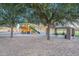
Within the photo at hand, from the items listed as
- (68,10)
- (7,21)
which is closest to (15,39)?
(7,21)

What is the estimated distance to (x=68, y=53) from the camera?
3.03 meters

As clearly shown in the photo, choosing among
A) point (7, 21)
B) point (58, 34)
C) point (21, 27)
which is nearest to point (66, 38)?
point (58, 34)

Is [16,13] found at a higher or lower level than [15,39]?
higher

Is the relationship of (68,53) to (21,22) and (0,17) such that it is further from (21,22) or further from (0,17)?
(0,17)

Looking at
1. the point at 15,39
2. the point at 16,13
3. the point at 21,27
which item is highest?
the point at 16,13

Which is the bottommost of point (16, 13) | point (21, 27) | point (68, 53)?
point (68, 53)

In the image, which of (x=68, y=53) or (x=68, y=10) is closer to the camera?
(x=68, y=53)

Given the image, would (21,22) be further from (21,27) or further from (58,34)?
(58,34)

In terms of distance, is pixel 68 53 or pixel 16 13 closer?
pixel 68 53

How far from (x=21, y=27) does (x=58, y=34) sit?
2.08ft

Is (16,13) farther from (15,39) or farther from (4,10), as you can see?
(15,39)

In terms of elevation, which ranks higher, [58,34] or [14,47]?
[58,34]

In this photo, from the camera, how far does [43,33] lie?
3.17m

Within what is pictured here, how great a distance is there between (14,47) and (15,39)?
14 centimetres
